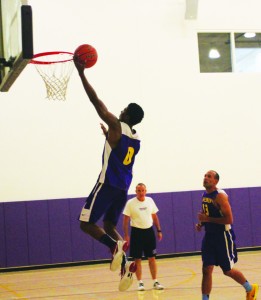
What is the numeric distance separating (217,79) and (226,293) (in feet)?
21.4

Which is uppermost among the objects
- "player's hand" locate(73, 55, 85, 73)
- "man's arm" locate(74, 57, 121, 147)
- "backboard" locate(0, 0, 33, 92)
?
"backboard" locate(0, 0, 33, 92)

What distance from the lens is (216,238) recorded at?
7.06 m

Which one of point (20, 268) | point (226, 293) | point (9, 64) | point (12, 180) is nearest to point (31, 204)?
point (12, 180)

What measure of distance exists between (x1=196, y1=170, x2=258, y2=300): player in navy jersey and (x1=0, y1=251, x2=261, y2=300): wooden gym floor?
117 centimetres

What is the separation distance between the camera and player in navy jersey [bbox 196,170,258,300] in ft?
22.9

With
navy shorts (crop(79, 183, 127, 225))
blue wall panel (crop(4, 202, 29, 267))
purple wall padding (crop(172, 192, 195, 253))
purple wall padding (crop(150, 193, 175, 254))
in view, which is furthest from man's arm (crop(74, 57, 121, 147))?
purple wall padding (crop(172, 192, 195, 253))

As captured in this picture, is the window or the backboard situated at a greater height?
the window

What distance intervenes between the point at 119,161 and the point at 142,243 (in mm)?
3792

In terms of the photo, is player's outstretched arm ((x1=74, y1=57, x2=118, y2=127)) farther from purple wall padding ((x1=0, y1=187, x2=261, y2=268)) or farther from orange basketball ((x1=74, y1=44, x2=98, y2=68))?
purple wall padding ((x1=0, y1=187, x2=261, y2=268))

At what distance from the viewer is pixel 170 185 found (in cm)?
1299

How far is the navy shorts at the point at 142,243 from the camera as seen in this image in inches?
357

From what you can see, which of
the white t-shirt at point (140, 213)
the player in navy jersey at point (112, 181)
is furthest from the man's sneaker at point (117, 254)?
the white t-shirt at point (140, 213)

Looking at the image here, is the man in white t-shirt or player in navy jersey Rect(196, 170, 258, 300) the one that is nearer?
player in navy jersey Rect(196, 170, 258, 300)

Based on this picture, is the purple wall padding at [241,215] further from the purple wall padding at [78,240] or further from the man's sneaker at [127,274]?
the man's sneaker at [127,274]
